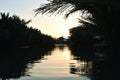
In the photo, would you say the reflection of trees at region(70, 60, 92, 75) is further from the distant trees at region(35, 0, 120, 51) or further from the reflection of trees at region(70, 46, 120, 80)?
the distant trees at region(35, 0, 120, 51)

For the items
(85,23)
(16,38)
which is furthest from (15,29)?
(85,23)

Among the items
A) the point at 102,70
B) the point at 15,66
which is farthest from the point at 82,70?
the point at 15,66

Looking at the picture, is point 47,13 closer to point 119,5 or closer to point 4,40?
point 119,5

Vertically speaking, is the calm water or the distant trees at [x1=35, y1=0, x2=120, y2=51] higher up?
the distant trees at [x1=35, y1=0, x2=120, y2=51]

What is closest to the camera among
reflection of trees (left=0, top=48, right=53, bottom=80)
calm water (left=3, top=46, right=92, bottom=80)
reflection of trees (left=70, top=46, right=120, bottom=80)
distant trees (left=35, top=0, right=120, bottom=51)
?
distant trees (left=35, top=0, right=120, bottom=51)

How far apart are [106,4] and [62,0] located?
94cm

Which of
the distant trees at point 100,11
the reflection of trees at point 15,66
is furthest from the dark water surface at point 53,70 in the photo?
the distant trees at point 100,11

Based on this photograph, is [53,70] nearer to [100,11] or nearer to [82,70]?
[82,70]

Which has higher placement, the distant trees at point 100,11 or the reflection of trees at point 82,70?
the distant trees at point 100,11

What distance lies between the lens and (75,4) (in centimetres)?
762

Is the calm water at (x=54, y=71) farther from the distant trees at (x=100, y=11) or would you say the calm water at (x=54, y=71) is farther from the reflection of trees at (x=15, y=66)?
the distant trees at (x=100, y=11)

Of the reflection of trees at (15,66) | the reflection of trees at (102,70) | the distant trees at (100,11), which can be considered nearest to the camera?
the distant trees at (100,11)

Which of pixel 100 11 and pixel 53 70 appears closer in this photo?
pixel 100 11

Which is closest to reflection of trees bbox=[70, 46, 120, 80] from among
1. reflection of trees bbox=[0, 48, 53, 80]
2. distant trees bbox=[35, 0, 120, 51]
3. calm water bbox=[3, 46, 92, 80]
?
calm water bbox=[3, 46, 92, 80]
